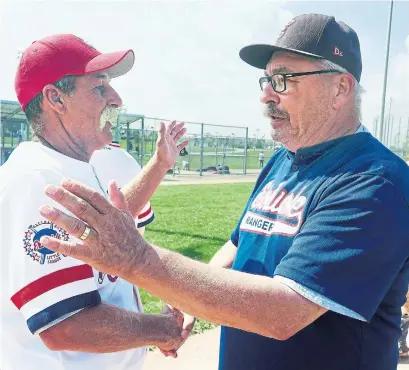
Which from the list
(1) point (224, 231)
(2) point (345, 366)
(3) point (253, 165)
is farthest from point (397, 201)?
(3) point (253, 165)

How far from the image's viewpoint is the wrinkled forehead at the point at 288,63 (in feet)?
6.39

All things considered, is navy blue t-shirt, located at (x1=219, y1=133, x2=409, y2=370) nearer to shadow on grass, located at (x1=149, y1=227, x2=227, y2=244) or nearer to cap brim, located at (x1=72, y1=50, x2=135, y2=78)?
cap brim, located at (x1=72, y1=50, x2=135, y2=78)

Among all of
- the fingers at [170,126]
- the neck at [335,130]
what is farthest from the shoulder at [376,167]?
the fingers at [170,126]

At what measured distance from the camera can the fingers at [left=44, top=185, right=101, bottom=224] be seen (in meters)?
1.17

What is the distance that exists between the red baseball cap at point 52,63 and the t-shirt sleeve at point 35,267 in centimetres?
66

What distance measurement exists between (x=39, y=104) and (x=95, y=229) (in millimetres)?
1187

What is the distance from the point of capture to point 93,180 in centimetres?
197

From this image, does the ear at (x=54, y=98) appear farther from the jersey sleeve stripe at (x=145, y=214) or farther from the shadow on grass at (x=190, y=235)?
the shadow on grass at (x=190, y=235)

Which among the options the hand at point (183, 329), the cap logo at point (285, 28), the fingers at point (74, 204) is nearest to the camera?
the fingers at point (74, 204)

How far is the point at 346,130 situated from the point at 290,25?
579 mm

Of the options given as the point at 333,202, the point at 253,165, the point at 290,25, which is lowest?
the point at 253,165

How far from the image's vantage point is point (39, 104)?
6.98 ft

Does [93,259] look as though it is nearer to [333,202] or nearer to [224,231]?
[333,202]

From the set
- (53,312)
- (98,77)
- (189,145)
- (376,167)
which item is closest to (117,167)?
(98,77)
